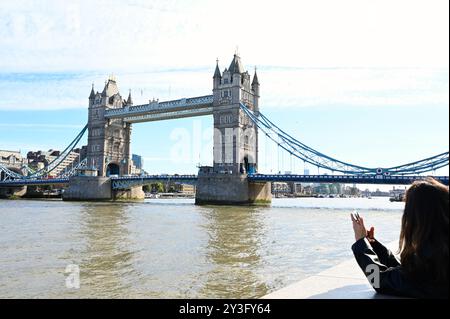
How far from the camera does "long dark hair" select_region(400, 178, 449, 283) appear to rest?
6.37 feet

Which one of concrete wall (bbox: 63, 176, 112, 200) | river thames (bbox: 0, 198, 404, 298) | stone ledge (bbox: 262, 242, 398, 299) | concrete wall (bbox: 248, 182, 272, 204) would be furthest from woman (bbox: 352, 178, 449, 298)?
concrete wall (bbox: 63, 176, 112, 200)

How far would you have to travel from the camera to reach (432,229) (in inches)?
77.4

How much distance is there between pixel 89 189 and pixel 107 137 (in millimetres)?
9651

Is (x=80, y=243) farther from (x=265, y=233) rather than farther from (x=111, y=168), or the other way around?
(x=111, y=168)

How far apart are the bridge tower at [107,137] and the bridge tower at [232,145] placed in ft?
58.8

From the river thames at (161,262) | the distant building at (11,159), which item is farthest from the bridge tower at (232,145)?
the distant building at (11,159)

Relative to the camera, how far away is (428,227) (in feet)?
6.47

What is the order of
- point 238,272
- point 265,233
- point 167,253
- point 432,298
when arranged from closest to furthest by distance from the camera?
point 432,298 → point 238,272 → point 167,253 → point 265,233

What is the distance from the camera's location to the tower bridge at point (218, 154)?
1441 inches

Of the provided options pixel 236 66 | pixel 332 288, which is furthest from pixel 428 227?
pixel 236 66

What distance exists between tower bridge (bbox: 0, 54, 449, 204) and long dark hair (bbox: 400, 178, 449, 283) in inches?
1262
